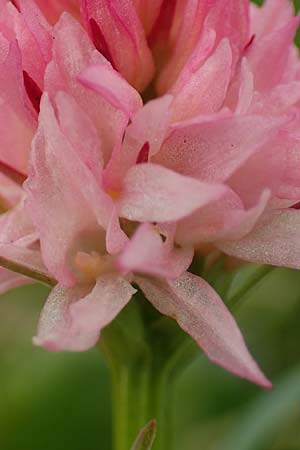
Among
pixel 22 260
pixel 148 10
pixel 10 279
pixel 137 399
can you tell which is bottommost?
pixel 137 399

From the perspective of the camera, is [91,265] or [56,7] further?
[56,7]

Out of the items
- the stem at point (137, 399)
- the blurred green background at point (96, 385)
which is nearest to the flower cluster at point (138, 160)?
the stem at point (137, 399)

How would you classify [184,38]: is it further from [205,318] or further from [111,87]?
[205,318]

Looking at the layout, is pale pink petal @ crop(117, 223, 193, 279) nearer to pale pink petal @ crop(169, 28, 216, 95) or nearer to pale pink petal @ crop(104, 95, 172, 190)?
pale pink petal @ crop(104, 95, 172, 190)

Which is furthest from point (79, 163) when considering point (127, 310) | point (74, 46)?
point (127, 310)

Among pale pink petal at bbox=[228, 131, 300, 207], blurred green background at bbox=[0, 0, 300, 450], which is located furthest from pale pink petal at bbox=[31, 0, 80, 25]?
blurred green background at bbox=[0, 0, 300, 450]

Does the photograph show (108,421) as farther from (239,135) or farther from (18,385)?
(239,135)

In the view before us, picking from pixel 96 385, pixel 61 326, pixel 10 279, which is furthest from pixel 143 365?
pixel 96 385
